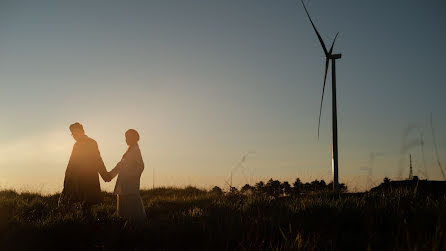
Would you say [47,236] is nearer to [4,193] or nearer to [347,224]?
[347,224]

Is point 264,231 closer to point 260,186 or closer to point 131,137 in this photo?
point 131,137

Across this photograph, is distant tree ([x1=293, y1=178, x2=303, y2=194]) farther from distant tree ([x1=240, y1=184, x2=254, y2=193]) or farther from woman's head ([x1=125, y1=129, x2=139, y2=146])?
woman's head ([x1=125, y1=129, x2=139, y2=146])

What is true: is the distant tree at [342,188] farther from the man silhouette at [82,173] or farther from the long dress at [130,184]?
the man silhouette at [82,173]

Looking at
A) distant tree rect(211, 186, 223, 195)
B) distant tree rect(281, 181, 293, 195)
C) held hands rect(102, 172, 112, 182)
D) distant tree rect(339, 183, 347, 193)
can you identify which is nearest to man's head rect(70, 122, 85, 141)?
held hands rect(102, 172, 112, 182)

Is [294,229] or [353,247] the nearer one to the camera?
[353,247]

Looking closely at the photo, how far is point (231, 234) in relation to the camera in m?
4.72

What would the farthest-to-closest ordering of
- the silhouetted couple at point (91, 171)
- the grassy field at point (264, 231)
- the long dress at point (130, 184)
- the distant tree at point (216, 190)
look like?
1. the distant tree at point (216, 190)
2. the silhouetted couple at point (91, 171)
3. the long dress at point (130, 184)
4. the grassy field at point (264, 231)

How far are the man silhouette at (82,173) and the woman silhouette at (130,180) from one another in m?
1.29

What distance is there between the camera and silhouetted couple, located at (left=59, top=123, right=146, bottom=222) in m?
9.14

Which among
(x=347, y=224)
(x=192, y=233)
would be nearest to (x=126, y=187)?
(x=192, y=233)

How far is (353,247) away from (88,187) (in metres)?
7.92

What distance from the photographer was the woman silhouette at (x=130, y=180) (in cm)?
896

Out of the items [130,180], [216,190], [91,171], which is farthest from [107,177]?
[216,190]

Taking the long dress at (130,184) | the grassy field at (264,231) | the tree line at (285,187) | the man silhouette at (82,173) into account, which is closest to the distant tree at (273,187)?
the tree line at (285,187)
